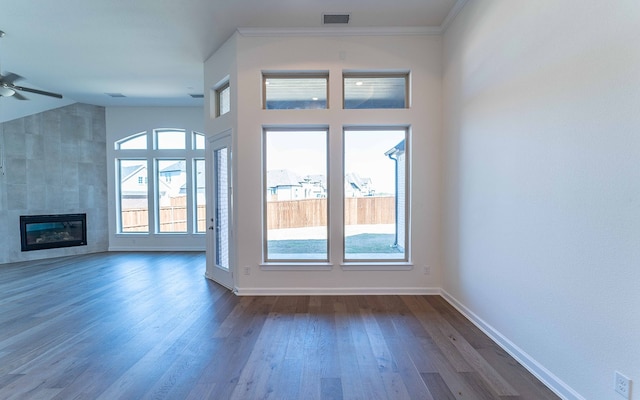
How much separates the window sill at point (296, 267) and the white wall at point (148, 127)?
3817mm

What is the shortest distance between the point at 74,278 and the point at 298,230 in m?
3.87

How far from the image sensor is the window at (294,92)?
3.96m

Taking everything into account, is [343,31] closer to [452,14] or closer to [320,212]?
[452,14]

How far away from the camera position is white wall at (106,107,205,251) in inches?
280

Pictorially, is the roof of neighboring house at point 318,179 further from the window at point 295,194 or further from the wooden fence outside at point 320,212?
the wooden fence outside at point 320,212

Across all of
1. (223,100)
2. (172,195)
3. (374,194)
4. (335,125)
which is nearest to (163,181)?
(172,195)

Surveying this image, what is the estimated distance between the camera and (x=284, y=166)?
13.4 ft

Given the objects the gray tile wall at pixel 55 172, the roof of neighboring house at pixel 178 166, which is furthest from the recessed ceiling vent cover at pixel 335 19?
the gray tile wall at pixel 55 172

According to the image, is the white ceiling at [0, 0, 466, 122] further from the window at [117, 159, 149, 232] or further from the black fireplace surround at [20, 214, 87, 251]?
the black fireplace surround at [20, 214, 87, 251]

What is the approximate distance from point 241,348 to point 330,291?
157 cm

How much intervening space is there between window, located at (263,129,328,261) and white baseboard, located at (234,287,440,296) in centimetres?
41

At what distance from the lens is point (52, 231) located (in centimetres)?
655

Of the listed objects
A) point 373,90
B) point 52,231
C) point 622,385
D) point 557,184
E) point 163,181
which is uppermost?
point 373,90

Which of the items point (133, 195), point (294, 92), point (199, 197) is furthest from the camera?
point (133, 195)
